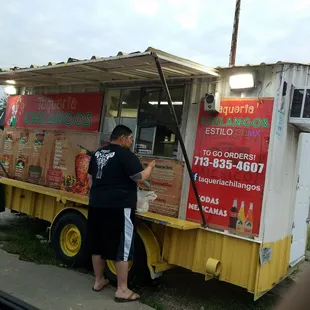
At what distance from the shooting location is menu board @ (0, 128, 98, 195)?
630 centimetres

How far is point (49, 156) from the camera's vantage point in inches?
272

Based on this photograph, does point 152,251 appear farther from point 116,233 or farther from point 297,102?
point 297,102

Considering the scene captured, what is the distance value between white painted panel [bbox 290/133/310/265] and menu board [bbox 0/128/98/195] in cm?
308

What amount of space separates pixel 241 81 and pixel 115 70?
1709 millimetres

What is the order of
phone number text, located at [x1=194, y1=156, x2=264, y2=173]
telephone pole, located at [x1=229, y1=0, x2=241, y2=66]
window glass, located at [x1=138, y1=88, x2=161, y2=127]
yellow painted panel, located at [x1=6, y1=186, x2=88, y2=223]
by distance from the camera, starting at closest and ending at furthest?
phone number text, located at [x1=194, y1=156, x2=264, y2=173], window glass, located at [x1=138, y1=88, x2=161, y2=127], yellow painted panel, located at [x1=6, y1=186, x2=88, y2=223], telephone pole, located at [x1=229, y1=0, x2=241, y2=66]

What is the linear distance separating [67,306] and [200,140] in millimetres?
2501

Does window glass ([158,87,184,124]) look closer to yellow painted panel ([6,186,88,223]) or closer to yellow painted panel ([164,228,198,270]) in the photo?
yellow painted panel ([164,228,198,270])

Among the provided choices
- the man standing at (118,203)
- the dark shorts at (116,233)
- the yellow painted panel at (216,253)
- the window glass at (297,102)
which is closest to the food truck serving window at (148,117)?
the man standing at (118,203)

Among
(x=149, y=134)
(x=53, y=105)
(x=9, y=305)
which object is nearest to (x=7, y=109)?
(x=53, y=105)

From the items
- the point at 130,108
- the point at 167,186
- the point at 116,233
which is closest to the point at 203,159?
the point at 167,186

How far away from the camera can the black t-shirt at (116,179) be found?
436cm

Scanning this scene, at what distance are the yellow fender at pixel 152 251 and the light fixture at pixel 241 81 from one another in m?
2.12

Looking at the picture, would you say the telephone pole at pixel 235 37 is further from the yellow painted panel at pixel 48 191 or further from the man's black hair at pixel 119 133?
the man's black hair at pixel 119 133

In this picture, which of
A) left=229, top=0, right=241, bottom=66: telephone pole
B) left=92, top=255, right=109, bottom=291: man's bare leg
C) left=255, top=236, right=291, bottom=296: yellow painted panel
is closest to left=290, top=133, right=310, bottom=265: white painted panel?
left=255, top=236, right=291, bottom=296: yellow painted panel
